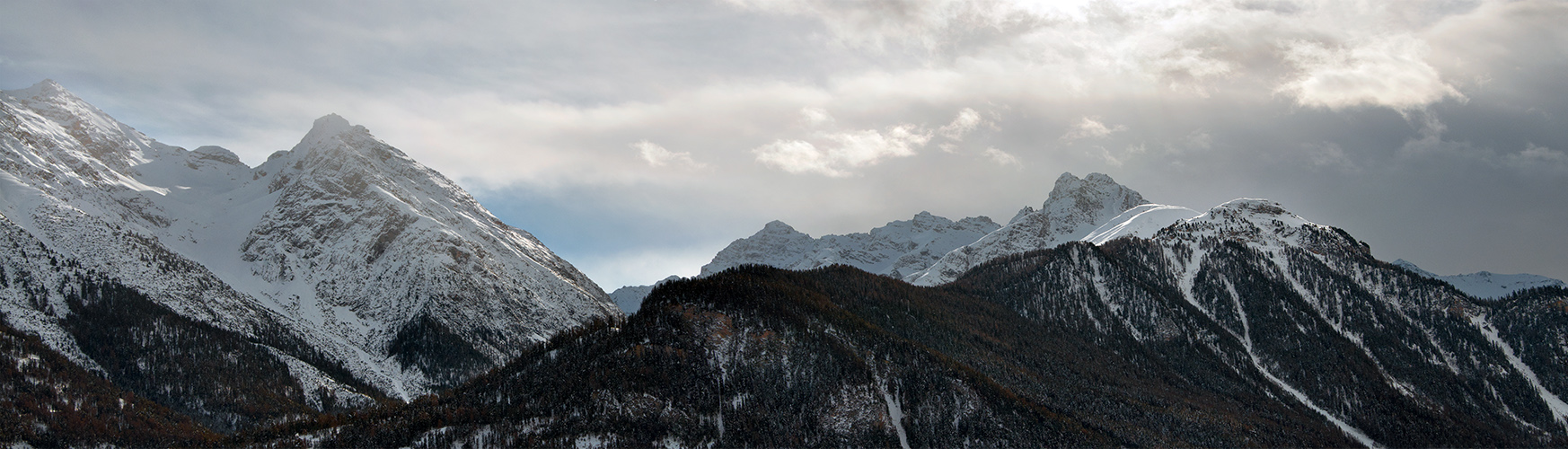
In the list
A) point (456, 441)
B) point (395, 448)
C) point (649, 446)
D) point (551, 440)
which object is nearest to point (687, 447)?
point (649, 446)

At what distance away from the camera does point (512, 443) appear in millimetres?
196250

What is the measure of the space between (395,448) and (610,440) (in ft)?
145

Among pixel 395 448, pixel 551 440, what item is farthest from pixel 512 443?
pixel 395 448

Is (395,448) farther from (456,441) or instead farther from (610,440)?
(610,440)

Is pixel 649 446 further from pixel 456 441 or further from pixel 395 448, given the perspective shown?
pixel 395 448

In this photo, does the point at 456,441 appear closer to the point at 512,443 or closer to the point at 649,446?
the point at 512,443

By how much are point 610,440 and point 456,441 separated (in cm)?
3172

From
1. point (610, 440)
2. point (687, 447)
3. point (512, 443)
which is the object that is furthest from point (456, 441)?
point (687, 447)

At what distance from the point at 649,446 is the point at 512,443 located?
89.0 feet

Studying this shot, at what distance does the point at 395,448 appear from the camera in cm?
19875

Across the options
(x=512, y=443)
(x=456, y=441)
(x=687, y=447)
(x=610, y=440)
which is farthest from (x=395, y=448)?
(x=687, y=447)

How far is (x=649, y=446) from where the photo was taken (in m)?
196

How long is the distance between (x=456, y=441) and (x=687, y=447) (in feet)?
152

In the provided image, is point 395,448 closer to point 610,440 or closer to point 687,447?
point 610,440
